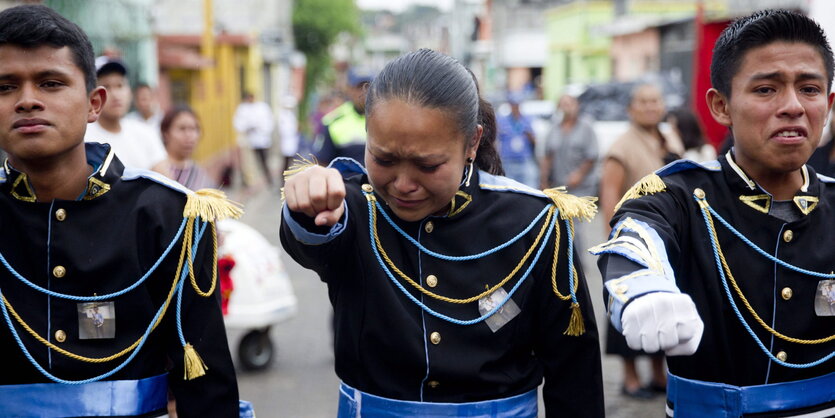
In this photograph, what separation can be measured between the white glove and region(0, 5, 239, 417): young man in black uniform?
116cm

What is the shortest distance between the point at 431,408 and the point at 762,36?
1.26 m

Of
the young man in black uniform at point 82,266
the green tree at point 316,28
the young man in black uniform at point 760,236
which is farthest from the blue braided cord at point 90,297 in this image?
the green tree at point 316,28

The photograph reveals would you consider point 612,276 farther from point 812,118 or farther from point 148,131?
point 148,131

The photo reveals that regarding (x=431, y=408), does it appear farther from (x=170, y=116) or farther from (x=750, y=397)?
(x=170, y=116)

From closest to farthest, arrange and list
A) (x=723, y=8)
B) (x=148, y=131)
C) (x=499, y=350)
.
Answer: (x=499, y=350) → (x=148, y=131) → (x=723, y=8)

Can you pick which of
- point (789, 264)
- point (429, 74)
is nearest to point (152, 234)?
point (429, 74)

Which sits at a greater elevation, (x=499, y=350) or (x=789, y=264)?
(x=789, y=264)

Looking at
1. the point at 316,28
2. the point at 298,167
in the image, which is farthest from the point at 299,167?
the point at 316,28

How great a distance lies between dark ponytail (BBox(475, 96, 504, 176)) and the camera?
2906mm

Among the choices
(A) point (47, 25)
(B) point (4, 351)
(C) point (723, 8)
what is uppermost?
(C) point (723, 8)

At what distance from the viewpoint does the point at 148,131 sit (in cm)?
633

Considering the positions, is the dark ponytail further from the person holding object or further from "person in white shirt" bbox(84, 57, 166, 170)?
"person in white shirt" bbox(84, 57, 166, 170)

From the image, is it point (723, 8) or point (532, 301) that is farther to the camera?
point (723, 8)

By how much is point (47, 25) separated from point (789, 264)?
1946 mm
